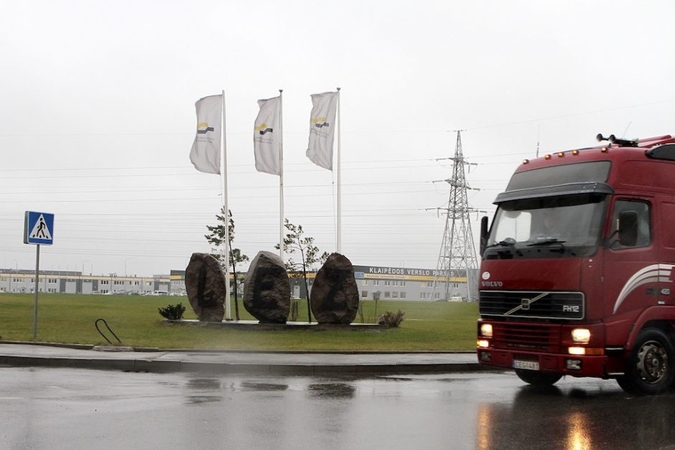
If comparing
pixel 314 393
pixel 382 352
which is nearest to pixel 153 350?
pixel 382 352

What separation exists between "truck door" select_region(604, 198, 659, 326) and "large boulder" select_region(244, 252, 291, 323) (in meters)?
15.0

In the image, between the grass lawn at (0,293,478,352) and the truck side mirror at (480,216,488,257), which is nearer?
the truck side mirror at (480,216,488,257)

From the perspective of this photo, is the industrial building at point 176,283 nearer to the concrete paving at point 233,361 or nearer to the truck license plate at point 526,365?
the concrete paving at point 233,361

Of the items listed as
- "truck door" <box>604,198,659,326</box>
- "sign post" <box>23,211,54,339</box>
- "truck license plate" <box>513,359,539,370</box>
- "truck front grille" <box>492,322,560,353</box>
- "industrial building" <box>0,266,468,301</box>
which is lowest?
"industrial building" <box>0,266,468,301</box>

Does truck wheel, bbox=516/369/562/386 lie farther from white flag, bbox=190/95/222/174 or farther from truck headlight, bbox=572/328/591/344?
white flag, bbox=190/95/222/174

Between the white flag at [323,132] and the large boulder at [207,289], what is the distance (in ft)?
17.8

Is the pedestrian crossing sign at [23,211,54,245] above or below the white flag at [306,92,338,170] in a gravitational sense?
below

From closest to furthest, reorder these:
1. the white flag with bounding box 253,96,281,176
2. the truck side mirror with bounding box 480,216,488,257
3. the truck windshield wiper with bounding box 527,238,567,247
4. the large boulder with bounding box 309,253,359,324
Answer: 1. the truck windshield wiper with bounding box 527,238,567,247
2. the truck side mirror with bounding box 480,216,488,257
3. the large boulder with bounding box 309,253,359,324
4. the white flag with bounding box 253,96,281,176

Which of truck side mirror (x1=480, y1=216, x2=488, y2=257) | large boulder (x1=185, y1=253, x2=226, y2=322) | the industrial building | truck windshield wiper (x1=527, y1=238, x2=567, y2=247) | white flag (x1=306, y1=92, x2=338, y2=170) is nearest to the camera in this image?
truck windshield wiper (x1=527, y1=238, x2=567, y2=247)

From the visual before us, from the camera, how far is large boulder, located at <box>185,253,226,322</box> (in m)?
26.0

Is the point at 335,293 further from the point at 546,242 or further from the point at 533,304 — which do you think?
the point at 546,242

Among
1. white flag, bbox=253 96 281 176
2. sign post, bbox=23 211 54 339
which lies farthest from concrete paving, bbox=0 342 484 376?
white flag, bbox=253 96 281 176

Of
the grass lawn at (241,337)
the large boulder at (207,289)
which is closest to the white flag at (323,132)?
the large boulder at (207,289)

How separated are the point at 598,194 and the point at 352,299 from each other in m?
14.5
